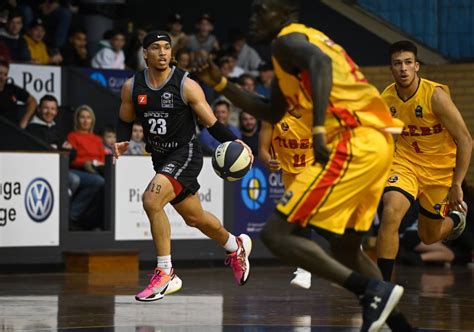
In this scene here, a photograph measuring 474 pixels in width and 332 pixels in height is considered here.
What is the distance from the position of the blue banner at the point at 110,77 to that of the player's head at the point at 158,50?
8.14 meters

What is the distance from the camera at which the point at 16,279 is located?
15.6m

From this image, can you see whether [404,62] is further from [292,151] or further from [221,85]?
[221,85]

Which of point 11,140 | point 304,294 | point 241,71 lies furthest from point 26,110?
point 304,294

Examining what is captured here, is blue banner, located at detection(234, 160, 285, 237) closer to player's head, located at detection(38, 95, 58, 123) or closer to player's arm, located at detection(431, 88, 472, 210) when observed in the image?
player's head, located at detection(38, 95, 58, 123)

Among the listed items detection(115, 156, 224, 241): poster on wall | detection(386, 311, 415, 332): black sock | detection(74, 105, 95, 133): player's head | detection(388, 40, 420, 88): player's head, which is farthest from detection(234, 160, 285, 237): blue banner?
detection(386, 311, 415, 332): black sock

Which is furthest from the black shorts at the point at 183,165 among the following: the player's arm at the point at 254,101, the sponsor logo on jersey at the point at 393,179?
the player's arm at the point at 254,101

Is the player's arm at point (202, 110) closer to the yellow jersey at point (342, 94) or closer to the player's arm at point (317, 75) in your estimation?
the yellow jersey at point (342, 94)

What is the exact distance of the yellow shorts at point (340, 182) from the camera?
26.2 feet

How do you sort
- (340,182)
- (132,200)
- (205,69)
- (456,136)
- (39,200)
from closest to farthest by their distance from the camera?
(340,182) < (205,69) < (456,136) < (39,200) < (132,200)

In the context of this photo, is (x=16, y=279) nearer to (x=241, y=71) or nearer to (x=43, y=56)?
(x=43, y=56)

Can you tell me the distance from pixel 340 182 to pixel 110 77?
41.3ft

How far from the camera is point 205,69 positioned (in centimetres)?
814

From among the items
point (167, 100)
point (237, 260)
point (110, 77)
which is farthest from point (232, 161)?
point (110, 77)

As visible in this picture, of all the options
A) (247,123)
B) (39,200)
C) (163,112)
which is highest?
(163,112)
